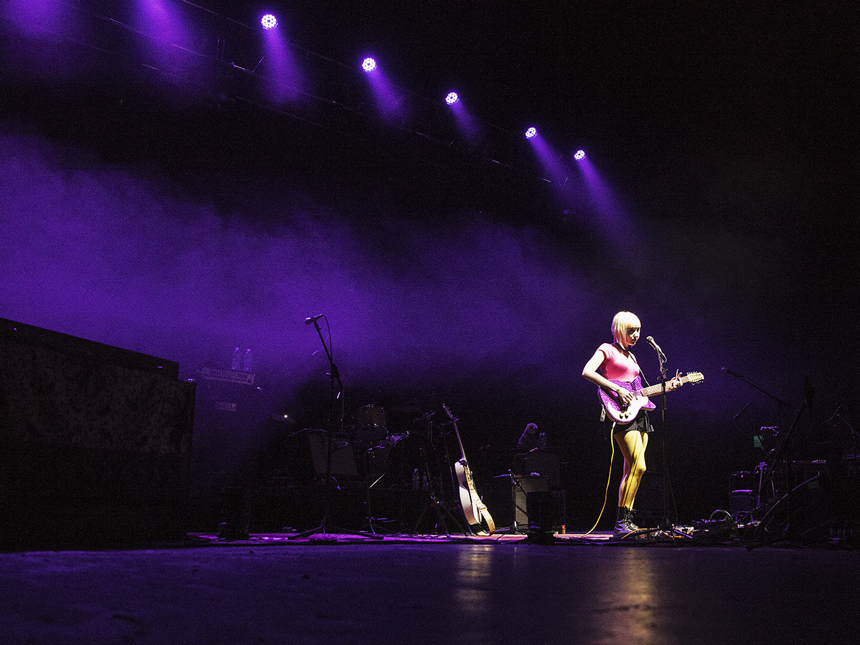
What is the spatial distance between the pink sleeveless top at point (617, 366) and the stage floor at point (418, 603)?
9.62ft

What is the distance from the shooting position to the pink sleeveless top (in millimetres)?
5594

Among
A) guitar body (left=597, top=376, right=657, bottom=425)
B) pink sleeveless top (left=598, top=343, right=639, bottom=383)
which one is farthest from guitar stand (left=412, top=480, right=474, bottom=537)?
pink sleeveless top (left=598, top=343, right=639, bottom=383)

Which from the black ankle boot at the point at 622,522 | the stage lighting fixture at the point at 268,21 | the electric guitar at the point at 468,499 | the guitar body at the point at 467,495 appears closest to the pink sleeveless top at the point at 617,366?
the black ankle boot at the point at 622,522

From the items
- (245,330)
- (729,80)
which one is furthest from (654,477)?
(245,330)

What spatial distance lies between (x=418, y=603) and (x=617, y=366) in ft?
14.5

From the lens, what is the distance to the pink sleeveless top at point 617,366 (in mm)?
5594

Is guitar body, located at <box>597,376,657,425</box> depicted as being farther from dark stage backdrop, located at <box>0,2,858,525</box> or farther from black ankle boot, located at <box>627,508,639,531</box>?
dark stage backdrop, located at <box>0,2,858,525</box>

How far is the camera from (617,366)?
5.59 meters

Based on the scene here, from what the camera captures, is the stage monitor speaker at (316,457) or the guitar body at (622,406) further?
the stage monitor speaker at (316,457)

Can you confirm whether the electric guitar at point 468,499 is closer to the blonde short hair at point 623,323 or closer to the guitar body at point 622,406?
the guitar body at point 622,406

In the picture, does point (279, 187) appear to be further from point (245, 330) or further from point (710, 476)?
point (710, 476)

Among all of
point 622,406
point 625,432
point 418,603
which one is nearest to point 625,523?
point 625,432

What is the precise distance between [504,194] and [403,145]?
169 cm

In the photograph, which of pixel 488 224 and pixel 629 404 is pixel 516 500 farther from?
pixel 488 224
